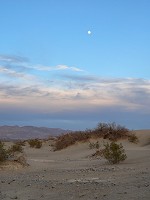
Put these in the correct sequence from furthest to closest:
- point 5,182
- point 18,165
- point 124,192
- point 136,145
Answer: point 136,145 < point 18,165 < point 5,182 < point 124,192

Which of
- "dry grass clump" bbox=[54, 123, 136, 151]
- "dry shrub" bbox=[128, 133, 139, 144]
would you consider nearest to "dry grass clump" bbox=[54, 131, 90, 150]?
"dry grass clump" bbox=[54, 123, 136, 151]

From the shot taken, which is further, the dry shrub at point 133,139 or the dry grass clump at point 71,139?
the dry grass clump at point 71,139

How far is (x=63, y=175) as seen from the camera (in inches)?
627

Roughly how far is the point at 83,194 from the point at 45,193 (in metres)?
1.39

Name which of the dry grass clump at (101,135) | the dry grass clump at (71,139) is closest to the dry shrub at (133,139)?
the dry grass clump at (101,135)

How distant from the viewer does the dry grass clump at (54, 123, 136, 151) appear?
124 ft

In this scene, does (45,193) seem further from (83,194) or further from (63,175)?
(63,175)

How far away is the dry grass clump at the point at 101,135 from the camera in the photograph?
37719 millimetres

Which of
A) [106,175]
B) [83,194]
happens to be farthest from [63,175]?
[83,194]

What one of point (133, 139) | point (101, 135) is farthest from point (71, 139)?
point (133, 139)

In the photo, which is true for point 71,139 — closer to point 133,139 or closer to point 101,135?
point 101,135

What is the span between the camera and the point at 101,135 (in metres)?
38.4

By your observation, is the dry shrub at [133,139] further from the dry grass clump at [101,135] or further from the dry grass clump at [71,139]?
the dry grass clump at [71,139]

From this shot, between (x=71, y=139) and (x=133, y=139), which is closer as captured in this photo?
(x=133, y=139)
